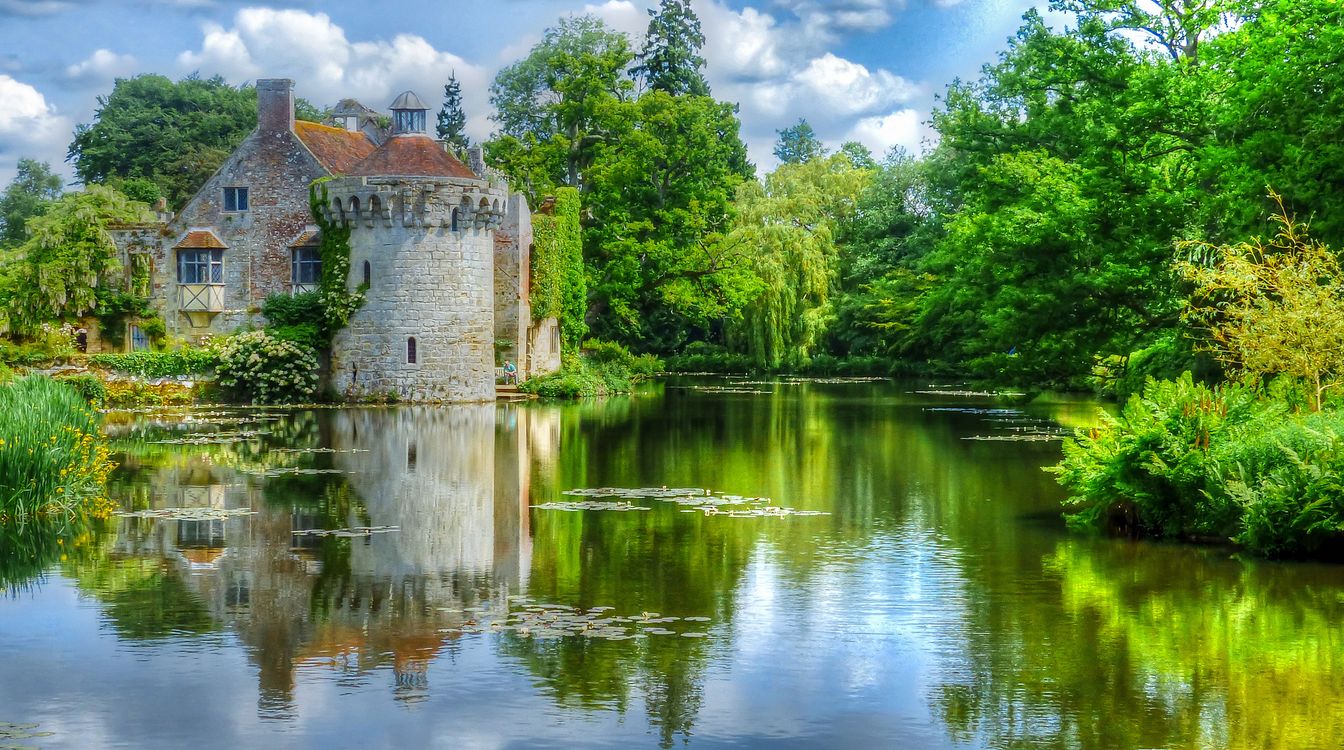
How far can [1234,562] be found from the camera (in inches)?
517

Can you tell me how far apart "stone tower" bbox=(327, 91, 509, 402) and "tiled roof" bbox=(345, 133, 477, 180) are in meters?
0.05

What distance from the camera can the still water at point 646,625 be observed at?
8125mm

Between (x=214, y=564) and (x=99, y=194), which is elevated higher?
(x=99, y=194)

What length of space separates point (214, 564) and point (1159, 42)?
2372 cm

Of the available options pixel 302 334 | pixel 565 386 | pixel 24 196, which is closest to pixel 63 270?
pixel 302 334

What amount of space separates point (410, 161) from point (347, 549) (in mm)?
24638

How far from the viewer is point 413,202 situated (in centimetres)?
3622

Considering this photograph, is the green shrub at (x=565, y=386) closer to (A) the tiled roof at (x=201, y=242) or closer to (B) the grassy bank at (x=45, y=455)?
(A) the tiled roof at (x=201, y=242)

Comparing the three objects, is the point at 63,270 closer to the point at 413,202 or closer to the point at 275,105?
the point at 275,105

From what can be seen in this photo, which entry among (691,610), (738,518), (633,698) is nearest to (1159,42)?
(738,518)

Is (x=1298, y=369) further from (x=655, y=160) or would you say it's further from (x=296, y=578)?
(x=655, y=160)

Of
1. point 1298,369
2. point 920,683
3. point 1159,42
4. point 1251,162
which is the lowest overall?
point 920,683

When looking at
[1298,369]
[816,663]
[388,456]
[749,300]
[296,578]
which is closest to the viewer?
[816,663]

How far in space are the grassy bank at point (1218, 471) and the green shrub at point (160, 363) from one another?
26.5 m
